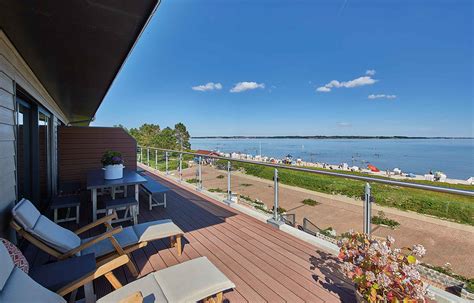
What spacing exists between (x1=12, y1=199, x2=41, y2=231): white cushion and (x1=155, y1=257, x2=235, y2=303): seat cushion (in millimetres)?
1205

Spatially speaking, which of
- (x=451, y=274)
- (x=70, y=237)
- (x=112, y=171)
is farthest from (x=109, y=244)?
(x=451, y=274)

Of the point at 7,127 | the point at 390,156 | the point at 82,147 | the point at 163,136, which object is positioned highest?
the point at 163,136

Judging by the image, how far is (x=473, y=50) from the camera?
25969 millimetres

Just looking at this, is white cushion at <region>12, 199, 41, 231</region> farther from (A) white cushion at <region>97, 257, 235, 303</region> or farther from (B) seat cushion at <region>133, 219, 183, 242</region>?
(A) white cushion at <region>97, 257, 235, 303</region>

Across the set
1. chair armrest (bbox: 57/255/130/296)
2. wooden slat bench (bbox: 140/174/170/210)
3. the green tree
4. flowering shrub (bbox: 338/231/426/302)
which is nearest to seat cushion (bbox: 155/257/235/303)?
chair armrest (bbox: 57/255/130/296)

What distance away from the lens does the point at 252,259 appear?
98.7 inches

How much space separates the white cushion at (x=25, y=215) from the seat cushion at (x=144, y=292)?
1062 millimetres

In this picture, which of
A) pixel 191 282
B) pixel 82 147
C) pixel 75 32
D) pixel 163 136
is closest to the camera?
pixel 191 282

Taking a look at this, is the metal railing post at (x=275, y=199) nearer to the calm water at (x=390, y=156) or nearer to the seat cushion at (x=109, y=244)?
the seat cushion at (x=109, y=244)

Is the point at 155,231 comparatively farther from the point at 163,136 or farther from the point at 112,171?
the point at 163,136

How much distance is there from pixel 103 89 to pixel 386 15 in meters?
14.3

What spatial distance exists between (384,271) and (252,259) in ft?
4.48

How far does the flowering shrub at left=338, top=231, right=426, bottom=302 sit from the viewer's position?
55.3 inches

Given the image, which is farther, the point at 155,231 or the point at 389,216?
the point at 389,216
